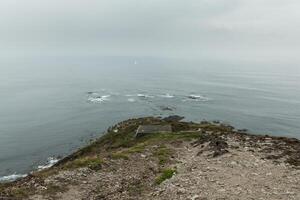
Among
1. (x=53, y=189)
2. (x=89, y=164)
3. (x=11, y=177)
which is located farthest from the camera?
(x=11, y=177)

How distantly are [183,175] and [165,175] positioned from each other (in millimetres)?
1259

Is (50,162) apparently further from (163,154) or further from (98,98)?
(98,98)

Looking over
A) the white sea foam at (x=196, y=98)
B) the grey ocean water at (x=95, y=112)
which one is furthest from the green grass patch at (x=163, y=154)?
the white sea foam at (x=196, y=98)

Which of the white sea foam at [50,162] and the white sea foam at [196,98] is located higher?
the white sea foam at [196,98]

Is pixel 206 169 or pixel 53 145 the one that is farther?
pixel 53 145

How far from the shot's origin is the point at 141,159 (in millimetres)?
27125

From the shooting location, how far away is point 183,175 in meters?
21.7

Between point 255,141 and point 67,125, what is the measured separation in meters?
50.0

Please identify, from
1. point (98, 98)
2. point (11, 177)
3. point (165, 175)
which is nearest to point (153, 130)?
point (11, 177)

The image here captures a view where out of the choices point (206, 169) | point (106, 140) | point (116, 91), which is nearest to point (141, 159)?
point (206, 169)

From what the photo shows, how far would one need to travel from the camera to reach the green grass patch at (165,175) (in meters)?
21.5

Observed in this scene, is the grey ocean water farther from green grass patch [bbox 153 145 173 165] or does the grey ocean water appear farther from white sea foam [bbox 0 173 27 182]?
green grass patch [bbox 153 145 173 165]

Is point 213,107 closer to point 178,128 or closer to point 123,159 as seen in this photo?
point 178,128

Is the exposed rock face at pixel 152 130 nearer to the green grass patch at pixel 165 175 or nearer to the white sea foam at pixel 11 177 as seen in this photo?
the white sea foam at pixel 11 177
